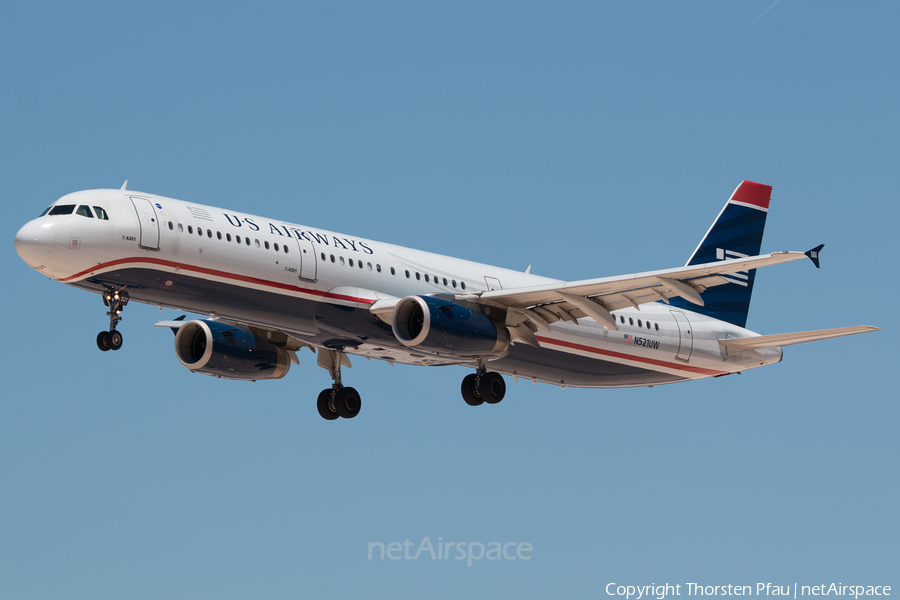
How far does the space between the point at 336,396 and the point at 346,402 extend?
414mm

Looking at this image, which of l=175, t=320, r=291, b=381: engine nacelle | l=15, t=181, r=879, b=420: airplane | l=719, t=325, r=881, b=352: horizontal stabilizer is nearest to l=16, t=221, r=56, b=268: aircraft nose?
l=15, t=181, r=879, b=420: airplane

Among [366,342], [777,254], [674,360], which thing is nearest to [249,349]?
[366,342]

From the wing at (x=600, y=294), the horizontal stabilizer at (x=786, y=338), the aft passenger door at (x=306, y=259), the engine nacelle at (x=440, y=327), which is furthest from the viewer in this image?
the engine nacelle at (x=440, y=327)

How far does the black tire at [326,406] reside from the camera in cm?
3950

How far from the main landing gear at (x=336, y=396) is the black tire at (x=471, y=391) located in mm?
3876

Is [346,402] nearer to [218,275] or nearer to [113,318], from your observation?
[218,275]

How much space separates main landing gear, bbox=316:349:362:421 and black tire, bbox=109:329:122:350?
9321mm

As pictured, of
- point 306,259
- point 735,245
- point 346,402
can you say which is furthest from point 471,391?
point 735,245

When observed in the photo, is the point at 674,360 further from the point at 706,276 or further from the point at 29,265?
the point at 29,265

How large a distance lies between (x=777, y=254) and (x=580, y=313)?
8.70 metres

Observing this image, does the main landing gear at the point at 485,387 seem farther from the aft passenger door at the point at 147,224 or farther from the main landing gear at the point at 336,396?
the aft passenger door at the point at 147,224

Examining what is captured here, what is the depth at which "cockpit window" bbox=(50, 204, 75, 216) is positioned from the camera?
3072 centimetres

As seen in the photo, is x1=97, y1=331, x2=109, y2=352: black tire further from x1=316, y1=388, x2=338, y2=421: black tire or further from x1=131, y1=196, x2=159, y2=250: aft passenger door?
x1=316, y1=388, x2=338, y2=421: black tire

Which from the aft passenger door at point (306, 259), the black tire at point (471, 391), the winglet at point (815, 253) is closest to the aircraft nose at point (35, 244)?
the aft passenger door at point (306, 259)
